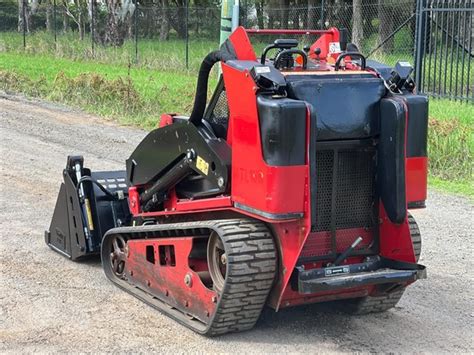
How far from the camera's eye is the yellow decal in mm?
5695

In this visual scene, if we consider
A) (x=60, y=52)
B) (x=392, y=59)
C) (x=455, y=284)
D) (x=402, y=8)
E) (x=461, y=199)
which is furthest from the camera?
(x=60, y=52)

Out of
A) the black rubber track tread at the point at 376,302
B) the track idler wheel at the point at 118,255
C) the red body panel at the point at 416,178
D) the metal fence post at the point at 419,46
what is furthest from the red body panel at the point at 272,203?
the metal fence post at the point at 419,46

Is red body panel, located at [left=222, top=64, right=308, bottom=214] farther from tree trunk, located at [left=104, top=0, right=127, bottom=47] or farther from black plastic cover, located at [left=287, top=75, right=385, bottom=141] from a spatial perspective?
tree trunk, located at [left=104, top=0, right=127, bottom=47]

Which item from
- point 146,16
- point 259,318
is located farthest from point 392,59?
point 146,16

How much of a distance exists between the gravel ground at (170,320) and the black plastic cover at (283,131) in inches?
49.5

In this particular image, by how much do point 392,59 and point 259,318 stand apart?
1522 cm

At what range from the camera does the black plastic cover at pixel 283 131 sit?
4.91 m

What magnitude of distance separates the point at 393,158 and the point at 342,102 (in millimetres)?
484

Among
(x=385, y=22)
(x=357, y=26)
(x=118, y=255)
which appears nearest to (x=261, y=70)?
(x=118, y=255)

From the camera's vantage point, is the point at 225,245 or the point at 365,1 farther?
the point at 365,1

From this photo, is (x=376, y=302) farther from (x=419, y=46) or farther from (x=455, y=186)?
(x=419, y=46)

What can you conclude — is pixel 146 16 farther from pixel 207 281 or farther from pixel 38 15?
pixel 207 281

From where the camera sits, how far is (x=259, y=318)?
5.83 m

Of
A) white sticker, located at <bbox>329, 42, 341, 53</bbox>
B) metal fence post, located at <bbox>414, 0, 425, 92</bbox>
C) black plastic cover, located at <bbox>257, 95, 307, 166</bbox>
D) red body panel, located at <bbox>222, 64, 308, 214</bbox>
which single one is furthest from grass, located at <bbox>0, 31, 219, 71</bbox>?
black plastic cover, located at <bbox>257, 95, 307, 166</bbox>
